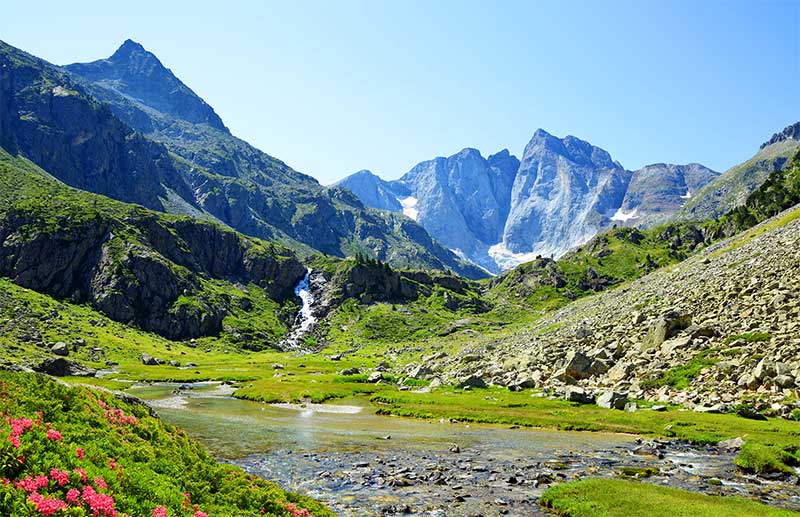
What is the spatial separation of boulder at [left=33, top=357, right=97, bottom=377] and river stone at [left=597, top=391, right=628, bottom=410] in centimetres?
11097

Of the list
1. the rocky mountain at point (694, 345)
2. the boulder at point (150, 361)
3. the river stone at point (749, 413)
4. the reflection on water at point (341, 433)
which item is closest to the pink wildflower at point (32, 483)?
the reflection on water at point (341, 433)

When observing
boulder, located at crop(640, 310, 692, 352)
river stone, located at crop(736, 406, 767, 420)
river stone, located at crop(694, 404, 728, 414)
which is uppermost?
boulder, located at crop(640, 310, 692, 352)

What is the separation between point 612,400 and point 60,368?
11475 centimetres

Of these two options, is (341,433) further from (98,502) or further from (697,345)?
(697,345)

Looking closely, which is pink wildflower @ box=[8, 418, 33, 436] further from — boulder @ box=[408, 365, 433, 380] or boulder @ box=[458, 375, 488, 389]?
boulder @ box=[408, 365, 433, 380]

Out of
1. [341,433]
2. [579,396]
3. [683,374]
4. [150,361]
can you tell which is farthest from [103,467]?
[150,361]

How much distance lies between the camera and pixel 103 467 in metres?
16.3

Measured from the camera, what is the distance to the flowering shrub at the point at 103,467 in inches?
535

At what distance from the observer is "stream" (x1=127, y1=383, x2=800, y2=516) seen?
28.2m

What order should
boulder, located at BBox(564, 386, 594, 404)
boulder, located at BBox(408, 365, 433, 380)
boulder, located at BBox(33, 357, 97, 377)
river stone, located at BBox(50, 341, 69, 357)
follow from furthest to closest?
river stone, located at BBox(50, 341, 69, 357) → boulder, located at BBox(33, 357, 97, 377) → boulder, located at BBox(408, 365, 433, 380) → boulder, located at BBox(564, 386, 594, 404)

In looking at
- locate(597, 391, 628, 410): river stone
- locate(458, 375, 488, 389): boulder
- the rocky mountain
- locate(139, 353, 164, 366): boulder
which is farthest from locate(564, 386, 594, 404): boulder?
locate(139, 353, 164, 366): boulder

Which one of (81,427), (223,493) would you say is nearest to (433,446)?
(223,493)

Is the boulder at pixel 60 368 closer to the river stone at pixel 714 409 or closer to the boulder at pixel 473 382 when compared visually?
the boulder at pixel 473 382

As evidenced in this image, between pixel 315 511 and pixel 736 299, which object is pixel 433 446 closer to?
pixel 315 511
